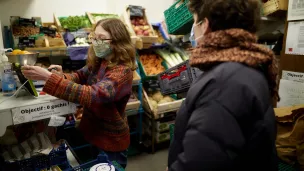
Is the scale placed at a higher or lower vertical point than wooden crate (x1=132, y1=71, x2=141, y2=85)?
higher

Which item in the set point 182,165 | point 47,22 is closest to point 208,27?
point 182,165

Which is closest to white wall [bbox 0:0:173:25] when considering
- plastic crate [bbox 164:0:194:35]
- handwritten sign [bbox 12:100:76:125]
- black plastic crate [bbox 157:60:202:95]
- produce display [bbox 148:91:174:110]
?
plastic crate [bbox 164:0:194:35]

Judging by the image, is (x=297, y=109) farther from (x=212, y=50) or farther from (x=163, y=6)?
(x=163, y=6)

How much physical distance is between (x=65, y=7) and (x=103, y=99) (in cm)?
225

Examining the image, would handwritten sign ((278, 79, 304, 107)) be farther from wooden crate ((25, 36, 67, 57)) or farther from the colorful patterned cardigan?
wooden crate ((25, 36, 67, 57))

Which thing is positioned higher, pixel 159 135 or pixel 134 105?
pixel 134 105

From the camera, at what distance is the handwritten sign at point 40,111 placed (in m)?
1.33

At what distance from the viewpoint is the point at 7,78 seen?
4.83 feet

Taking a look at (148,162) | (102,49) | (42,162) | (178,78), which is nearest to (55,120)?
(42,162)

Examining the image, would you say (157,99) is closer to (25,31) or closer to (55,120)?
(25,31)

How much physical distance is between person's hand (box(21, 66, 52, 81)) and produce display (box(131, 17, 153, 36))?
178 cm

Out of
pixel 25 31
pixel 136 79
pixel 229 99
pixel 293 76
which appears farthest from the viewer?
pixel 136 79

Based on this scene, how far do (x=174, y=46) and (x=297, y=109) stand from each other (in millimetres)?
2093

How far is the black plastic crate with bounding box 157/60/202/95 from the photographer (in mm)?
1889
